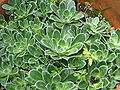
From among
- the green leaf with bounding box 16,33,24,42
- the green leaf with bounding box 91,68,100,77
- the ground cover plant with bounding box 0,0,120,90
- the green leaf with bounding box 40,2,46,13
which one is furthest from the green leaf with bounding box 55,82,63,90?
the green leaf with bounding box 40,2,46,13

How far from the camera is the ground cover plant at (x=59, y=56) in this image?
0.93 meters

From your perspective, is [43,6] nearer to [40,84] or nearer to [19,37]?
[19,37]

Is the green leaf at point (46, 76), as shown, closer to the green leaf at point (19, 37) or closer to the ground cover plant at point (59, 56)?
the ground cover plant at point (59, 56)

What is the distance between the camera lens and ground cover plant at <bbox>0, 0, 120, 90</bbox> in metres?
0.93

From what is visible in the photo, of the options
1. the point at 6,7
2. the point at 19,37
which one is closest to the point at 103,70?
the point at 19,37

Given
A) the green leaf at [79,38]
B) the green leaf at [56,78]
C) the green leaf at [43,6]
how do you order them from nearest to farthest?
the green leaf at [56,78] → the green leaf at [79,38] → the green leaf at [43,6]

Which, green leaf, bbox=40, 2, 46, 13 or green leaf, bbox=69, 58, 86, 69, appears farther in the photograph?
green leaf, bbox=40, 2, 46, 13

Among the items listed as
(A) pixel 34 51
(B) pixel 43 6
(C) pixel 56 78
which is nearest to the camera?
(C) pixel 56 78

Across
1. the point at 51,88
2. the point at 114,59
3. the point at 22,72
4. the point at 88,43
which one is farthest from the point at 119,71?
the point at 22,72

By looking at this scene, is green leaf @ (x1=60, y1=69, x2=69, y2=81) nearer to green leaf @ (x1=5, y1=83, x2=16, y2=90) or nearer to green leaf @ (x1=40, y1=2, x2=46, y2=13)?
green leaf @ (x1=5, y1=83, x2=16, y2=90)

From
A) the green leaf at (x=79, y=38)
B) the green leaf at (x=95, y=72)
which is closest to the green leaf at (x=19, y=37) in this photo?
→ the green leaf at (x=79, y=38)

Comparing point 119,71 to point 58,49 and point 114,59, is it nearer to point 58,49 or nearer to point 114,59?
point 114,59

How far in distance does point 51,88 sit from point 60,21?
1.08ft

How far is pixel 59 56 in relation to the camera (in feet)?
3.05
